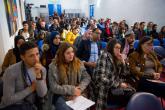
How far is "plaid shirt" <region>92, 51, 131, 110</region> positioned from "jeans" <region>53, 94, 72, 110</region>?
0.53 m

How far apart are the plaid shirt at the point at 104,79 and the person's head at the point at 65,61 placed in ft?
1.05

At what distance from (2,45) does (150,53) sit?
2.77 meters

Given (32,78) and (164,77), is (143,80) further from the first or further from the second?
(32,78)

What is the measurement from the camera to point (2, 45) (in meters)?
3.56

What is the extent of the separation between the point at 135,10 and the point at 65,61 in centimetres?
753

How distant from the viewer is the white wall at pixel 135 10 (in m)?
7.45

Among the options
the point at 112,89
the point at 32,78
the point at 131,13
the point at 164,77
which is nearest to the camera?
the point at 32,78

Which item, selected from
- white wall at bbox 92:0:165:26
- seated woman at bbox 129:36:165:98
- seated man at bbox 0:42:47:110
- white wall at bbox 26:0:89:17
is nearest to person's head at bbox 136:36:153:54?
seated woman at bbox 129:36:165:98

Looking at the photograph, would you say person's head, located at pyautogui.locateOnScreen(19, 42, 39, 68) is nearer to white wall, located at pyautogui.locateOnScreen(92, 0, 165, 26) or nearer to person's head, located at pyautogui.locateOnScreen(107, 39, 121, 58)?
person's head, located at pyautogui.locateOnScreen(107, 39, 121, 58)

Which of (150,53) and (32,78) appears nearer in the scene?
(32,78)

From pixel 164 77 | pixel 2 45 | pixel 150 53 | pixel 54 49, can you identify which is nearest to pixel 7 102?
pixel 54 49

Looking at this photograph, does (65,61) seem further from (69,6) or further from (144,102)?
(69,6)

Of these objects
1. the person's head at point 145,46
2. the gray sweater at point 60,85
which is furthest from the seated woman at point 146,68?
the gray sweater at point 60,85

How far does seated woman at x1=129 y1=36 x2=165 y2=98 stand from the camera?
2.73 m
